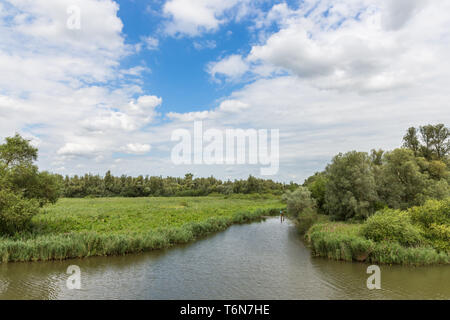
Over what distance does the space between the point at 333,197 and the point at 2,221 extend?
34.9 meters

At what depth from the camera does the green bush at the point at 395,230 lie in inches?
768

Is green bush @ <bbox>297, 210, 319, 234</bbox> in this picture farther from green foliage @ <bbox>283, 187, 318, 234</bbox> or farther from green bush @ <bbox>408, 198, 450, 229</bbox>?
green bush @ <bbox>408, 198, 450, 229</bbox>

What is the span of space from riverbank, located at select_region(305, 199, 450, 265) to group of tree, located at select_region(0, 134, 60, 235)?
26.8 metres

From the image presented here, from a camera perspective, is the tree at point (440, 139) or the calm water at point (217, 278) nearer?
the calm water at point (217, 278)

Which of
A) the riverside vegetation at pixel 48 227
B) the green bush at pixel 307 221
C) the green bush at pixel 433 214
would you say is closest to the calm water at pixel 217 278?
the riverside vegetation at pixel 48 227

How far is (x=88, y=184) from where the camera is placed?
11475 centimetres

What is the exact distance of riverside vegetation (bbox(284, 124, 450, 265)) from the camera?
19.4 metres

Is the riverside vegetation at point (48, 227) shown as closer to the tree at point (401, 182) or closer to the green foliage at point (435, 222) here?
the green foliage at point (435, 222)

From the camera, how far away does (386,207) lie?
25406 millimetres

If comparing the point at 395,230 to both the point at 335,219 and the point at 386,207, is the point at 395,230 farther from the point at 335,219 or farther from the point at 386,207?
the point at 335,219

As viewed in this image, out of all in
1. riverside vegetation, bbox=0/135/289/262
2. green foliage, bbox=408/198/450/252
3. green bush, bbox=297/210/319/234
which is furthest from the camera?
green bush, bbox=297/210/319/234

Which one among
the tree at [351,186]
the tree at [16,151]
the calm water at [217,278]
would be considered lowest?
the calm water at [217,278]

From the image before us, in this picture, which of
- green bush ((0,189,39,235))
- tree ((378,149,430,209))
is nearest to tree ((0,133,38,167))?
green bush ((0,189,39,235))
